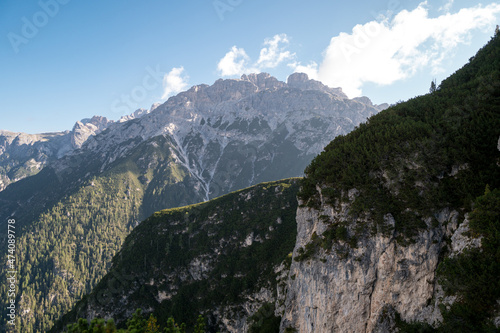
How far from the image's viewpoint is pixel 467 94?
46.3 metres

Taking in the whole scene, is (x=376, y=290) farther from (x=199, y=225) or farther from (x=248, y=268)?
(x=199, y=225)

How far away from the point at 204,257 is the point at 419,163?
100m

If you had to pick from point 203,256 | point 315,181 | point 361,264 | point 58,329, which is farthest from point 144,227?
point 361,264

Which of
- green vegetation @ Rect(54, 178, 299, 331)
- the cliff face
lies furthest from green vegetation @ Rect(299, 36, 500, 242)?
green vegetation @ Rect(54, 178, 299, 331)

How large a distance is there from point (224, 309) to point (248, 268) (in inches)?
649

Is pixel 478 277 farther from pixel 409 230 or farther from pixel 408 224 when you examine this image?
pixel 408 224

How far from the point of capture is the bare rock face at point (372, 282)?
32.4 metres

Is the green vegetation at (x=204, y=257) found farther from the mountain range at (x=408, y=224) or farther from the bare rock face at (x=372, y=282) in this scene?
the bare rock face at (x=372, y=282)

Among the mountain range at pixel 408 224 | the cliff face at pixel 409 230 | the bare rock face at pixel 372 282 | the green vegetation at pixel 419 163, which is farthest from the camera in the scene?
the green vegetation at pixel 419 163

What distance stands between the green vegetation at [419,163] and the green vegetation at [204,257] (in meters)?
50.7

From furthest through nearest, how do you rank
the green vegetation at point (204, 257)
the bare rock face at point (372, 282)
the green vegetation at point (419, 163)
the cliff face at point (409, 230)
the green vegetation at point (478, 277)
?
the green vegetation at point (204, 257), the green vegetation at point (419, 163), the bare rock face at point (372, 282), the cliff face at point (409, 230), the green vegetation at point (478, 277)

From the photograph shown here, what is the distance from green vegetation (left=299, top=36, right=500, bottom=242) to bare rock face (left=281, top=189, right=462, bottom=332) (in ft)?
6.03

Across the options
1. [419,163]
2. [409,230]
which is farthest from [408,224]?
[419,163]

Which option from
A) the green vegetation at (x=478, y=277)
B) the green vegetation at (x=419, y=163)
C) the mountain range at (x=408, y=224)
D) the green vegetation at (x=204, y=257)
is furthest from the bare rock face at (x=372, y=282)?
the green vegetation at (x=204, y=257)
